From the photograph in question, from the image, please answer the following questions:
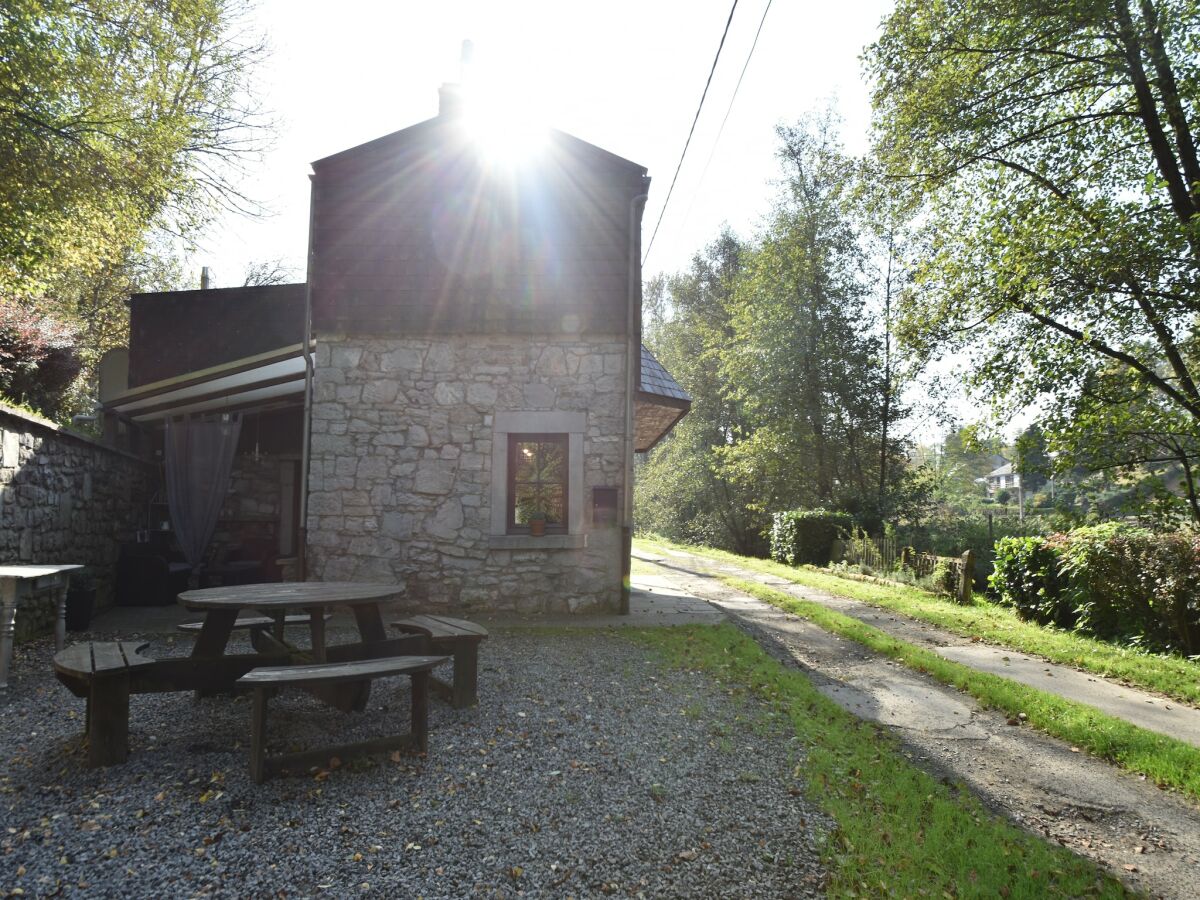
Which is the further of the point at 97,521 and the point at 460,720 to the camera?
the point at 97,521

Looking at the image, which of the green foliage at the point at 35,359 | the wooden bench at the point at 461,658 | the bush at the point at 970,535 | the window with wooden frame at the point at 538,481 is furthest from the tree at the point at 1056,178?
the green foliage at the point at 35,359

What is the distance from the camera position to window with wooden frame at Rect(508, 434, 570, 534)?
25.7 feet

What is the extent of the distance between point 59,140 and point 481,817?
1087 cm

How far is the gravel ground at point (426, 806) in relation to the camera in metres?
2.51

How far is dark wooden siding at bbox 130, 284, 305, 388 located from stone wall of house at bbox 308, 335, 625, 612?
4.71m

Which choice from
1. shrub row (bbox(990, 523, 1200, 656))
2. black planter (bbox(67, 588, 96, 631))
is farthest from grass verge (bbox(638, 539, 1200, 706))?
black planter (bbox(67, 588, 96, 631))

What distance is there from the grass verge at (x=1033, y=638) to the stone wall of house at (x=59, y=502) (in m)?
9.54

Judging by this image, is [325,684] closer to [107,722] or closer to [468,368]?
[107,722]

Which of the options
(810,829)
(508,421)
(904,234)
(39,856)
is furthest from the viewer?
(904,234)

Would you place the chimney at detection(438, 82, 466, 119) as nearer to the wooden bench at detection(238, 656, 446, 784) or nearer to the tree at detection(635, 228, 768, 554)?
the wooden bench at detection(238, 656, 446, 784)

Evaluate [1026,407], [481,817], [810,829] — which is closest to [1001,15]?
[1026,407]

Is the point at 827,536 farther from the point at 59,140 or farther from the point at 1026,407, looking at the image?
the point at 59,140

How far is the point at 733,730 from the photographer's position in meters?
4.15

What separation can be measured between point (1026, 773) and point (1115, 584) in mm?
4821
